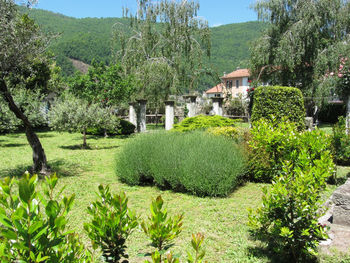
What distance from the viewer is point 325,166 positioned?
3.27 m

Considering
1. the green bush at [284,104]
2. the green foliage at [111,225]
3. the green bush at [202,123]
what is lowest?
the green foliage at [111,225]

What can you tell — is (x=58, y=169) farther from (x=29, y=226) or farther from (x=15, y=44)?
(x=29, y=226)

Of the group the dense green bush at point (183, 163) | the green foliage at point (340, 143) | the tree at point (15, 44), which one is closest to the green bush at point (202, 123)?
the dense green bush at point (183, 163)

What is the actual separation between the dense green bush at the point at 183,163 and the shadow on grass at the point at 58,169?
2.09 m

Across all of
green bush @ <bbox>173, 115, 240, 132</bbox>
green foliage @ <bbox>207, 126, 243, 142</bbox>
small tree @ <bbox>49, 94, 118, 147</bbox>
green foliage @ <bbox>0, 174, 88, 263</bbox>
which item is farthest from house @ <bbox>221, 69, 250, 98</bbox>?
green foliage @ <bbox>0, 174, 88, 263</bbox>

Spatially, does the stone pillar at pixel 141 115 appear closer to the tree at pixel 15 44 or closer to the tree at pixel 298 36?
the tree at pixel 298 36

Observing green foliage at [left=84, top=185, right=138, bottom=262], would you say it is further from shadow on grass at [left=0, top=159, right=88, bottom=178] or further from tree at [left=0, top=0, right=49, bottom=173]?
shadow on grass at [left=0, top=159, right=88, bottom=178]

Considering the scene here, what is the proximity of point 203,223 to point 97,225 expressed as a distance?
3.06m

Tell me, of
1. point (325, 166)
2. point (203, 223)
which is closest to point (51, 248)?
point (325, 166)

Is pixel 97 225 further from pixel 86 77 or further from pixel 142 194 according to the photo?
pixel 86 77

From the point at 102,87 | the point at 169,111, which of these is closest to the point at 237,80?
the point at 169,111

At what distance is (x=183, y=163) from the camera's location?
6145 mm

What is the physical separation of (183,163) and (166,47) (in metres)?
16.2

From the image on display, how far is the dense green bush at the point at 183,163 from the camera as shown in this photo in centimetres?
587
